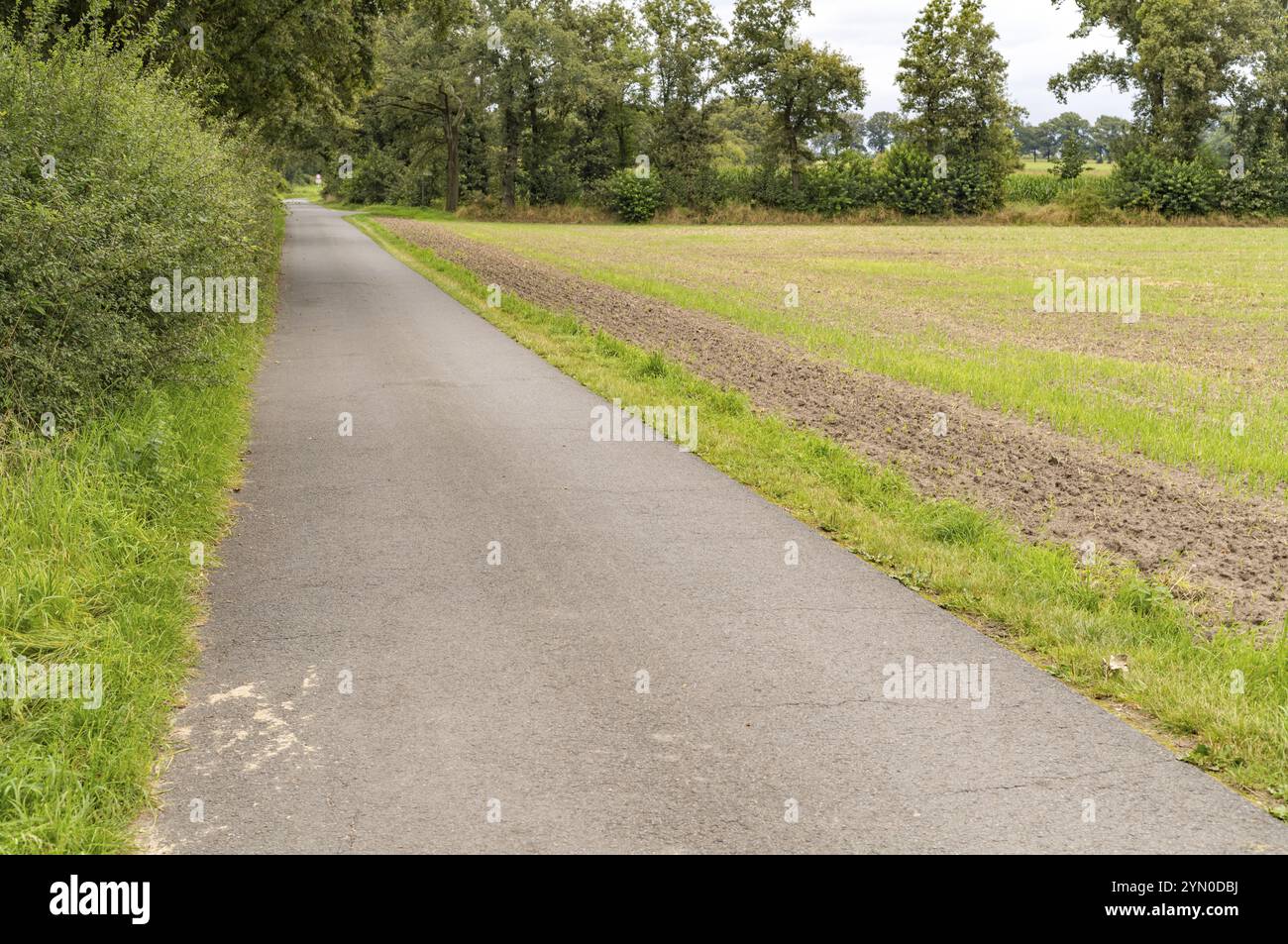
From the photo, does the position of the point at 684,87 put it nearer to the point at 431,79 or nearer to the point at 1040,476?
the point at 431,79

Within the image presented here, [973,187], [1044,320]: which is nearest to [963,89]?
[973,187]

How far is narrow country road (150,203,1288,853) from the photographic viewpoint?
13.1ft

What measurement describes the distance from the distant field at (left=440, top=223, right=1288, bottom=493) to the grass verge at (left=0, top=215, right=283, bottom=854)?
27.5ft

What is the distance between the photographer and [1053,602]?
20.7 ft

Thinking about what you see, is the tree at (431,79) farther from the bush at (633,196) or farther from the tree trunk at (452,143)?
the bush at (633,196)

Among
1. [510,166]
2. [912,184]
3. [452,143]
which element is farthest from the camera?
[510,166]

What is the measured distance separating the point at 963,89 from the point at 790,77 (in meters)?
10.5

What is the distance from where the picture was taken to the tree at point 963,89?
64.5 metres

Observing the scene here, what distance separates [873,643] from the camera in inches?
226

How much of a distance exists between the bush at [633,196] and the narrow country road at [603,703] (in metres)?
59.4

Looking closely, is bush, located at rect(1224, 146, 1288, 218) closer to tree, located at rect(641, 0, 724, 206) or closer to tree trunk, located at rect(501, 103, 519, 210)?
tree, located at rect(641, 0, 724, 206)

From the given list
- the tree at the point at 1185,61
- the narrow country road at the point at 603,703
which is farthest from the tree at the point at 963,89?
the narrow country road at the point at 603,703

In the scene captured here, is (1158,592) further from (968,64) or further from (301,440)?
(968,64)
